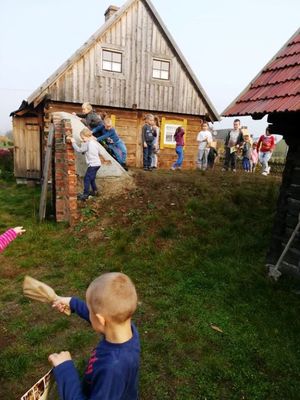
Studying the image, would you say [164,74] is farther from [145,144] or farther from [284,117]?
[284,117]

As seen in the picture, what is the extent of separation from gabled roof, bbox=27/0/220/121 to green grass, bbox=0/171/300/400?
4968mm

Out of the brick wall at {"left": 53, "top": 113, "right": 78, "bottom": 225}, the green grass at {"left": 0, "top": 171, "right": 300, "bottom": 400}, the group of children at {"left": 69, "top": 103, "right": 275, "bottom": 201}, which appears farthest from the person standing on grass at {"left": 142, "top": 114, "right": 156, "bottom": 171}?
the brick wall at {"left": 53, "top": 113, "right": 78, "bottom": 225}

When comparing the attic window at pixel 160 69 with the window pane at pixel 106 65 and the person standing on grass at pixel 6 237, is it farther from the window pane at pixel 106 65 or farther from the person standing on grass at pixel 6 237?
the person standing on grass at pixel 6 237

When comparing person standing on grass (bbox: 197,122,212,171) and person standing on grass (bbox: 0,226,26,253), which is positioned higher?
person standing on grass (bbox: 197,122,212,171)

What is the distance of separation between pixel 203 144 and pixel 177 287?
7356mm

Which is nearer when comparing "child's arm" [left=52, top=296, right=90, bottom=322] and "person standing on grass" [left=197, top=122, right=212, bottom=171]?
"child's arm" [left=52, top=296, right=90, bottom=322]

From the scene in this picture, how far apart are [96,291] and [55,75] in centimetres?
1192

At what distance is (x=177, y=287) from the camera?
5.11m

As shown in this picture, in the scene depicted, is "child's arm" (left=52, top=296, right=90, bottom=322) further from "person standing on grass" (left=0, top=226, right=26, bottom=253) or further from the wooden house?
the wooden house

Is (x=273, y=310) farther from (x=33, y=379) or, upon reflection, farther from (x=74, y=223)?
(x=74, y=223)

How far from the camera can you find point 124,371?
5.50 feet

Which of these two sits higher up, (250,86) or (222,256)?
(250,86)

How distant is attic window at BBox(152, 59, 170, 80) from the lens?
14.2 m

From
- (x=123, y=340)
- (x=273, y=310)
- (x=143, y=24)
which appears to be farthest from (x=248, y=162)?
(x=123, y=340)
